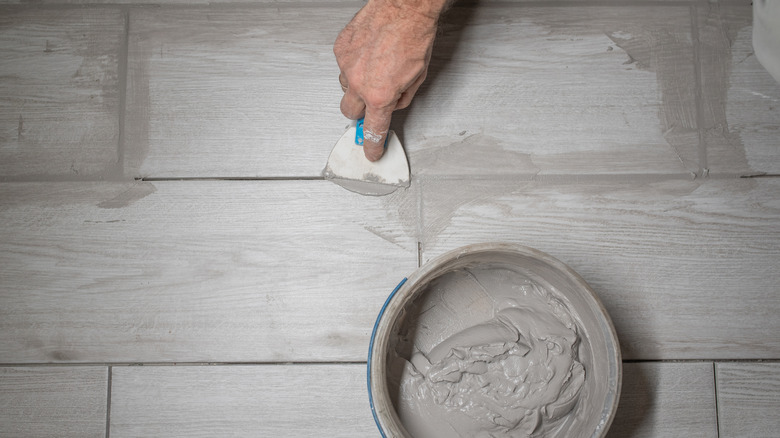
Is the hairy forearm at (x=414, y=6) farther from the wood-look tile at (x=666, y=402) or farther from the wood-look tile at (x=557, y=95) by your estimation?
the wood-look tile at (x=666, y=402)

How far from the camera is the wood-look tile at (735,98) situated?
90cm

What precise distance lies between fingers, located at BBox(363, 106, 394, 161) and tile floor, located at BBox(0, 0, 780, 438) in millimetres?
81

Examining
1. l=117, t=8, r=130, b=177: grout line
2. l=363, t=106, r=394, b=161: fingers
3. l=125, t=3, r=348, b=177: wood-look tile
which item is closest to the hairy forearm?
l=363, t=106, r=394, b=161: fingers

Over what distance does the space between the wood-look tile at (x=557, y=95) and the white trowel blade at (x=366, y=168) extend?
0.03 metres

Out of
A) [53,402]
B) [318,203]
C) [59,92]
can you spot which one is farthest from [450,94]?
[53,402]

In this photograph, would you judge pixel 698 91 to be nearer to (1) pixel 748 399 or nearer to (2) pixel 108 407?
(1) pixel 748 399

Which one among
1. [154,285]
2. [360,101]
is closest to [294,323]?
[154,285]

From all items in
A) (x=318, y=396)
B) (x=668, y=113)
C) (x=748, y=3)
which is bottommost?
(x=318, y=396)

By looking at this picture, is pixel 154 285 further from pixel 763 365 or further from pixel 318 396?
pixel 763 365

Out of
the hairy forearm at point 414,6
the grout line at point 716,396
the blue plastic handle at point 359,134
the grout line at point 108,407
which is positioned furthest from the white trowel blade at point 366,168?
the grout line at point 716,396

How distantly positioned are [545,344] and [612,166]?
32cm

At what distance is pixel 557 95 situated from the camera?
911mm

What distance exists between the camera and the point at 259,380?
854mm

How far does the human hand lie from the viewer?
0.70 meters
